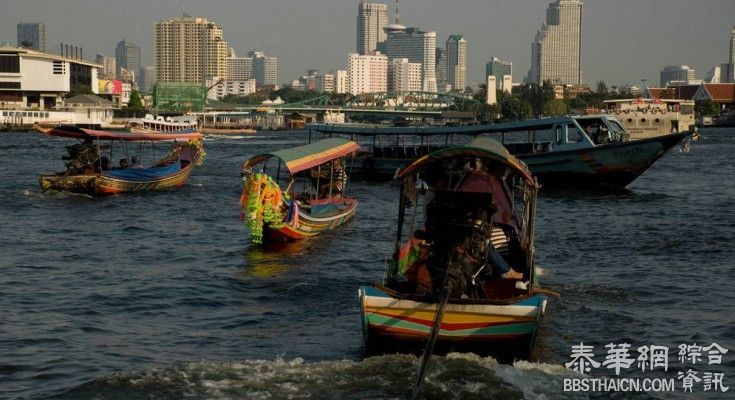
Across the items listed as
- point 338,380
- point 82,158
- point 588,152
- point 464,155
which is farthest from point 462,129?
point 338,380

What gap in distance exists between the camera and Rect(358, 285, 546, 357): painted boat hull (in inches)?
526

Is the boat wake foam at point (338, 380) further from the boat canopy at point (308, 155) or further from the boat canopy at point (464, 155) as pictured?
the boat canopy at point (308, 155)

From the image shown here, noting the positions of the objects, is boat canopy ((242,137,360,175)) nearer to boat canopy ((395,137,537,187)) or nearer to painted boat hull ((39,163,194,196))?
painted boat hull ((39,163,194,196))

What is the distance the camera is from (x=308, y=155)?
89.9 feet

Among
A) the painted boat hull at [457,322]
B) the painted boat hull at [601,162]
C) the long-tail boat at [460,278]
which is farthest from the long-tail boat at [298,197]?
the painted boat hull at [601,162]

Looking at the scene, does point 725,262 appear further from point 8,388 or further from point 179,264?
point 8,388

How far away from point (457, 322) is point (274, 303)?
5.61 metres

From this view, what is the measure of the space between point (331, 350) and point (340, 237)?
12.1 metres

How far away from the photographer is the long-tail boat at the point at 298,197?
2353 cm

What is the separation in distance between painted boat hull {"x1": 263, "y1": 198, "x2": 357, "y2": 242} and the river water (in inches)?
15.2

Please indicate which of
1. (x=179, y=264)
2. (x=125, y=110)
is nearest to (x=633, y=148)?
(x=179, y=264)

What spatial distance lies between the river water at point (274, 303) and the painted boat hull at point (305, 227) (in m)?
0.38

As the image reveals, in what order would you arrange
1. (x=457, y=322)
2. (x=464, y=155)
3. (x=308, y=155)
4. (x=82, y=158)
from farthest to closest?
(x=82, y=158), (x=308, y=155), (x=464, y=155), (x=457, y=322)

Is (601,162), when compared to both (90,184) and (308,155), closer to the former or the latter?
(308,155)
